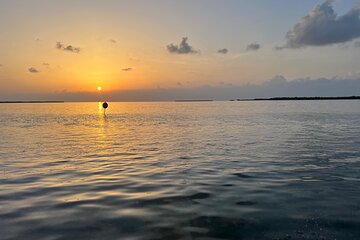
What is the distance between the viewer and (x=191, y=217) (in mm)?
10367

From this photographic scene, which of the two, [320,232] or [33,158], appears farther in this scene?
[33,158]

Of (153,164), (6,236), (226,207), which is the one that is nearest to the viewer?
(6,236)

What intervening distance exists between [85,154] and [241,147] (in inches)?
500

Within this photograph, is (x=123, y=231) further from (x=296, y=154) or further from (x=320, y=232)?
(x=296, y=154)

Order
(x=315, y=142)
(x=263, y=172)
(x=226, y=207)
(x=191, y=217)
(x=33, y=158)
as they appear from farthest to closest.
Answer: (x=315, y=142) → (x=33, y=158) → (x=263, y=172) → (x=226, y=207) → (x=191, y=217)

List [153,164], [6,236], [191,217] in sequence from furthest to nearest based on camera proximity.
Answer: [153,164], [191,217], [6,236]

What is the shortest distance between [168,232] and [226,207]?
2997 mm

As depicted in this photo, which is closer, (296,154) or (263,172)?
(263,172)

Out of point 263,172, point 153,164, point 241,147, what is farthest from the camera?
point 241,147

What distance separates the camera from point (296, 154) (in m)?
23.6

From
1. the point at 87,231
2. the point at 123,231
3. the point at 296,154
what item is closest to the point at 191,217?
the point at 123,231

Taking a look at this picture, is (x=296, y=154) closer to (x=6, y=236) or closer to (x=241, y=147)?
(x=241, y=147)

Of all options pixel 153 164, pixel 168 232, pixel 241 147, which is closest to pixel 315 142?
pixel 241 147

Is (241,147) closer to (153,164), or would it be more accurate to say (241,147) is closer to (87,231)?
(153,164)
